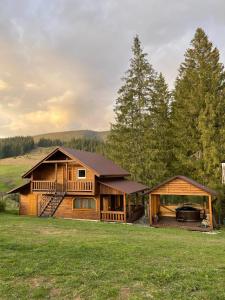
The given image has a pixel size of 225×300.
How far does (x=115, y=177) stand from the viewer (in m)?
25.3

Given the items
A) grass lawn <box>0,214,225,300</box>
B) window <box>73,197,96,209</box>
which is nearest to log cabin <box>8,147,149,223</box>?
window <box>73,197,96,209</box>

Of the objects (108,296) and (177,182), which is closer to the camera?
(108,296)

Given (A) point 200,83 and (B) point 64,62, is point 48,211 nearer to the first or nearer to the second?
(B) point 64,62

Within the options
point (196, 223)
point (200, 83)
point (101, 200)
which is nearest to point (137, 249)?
point (196, 223)

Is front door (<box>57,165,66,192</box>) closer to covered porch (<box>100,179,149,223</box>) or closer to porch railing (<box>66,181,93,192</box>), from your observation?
porch railing (<box>66,181,93,192</box>)

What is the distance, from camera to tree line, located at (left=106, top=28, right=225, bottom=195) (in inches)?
972

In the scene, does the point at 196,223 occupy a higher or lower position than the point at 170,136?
lower

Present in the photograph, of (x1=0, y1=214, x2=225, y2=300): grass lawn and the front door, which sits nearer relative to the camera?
(x1=0, y1=214, x2=225, y2=300): grass lawn

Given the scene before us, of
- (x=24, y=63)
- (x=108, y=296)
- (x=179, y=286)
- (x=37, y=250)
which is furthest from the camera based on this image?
(x=24, y=63)

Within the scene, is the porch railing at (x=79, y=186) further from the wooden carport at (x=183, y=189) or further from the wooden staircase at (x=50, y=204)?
the wooden carport at (x=183, y=189)

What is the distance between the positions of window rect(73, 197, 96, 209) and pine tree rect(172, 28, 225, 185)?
9.22 m

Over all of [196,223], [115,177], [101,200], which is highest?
[115,177]

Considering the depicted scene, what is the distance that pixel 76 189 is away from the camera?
2334 centimetres

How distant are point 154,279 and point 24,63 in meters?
22.0
